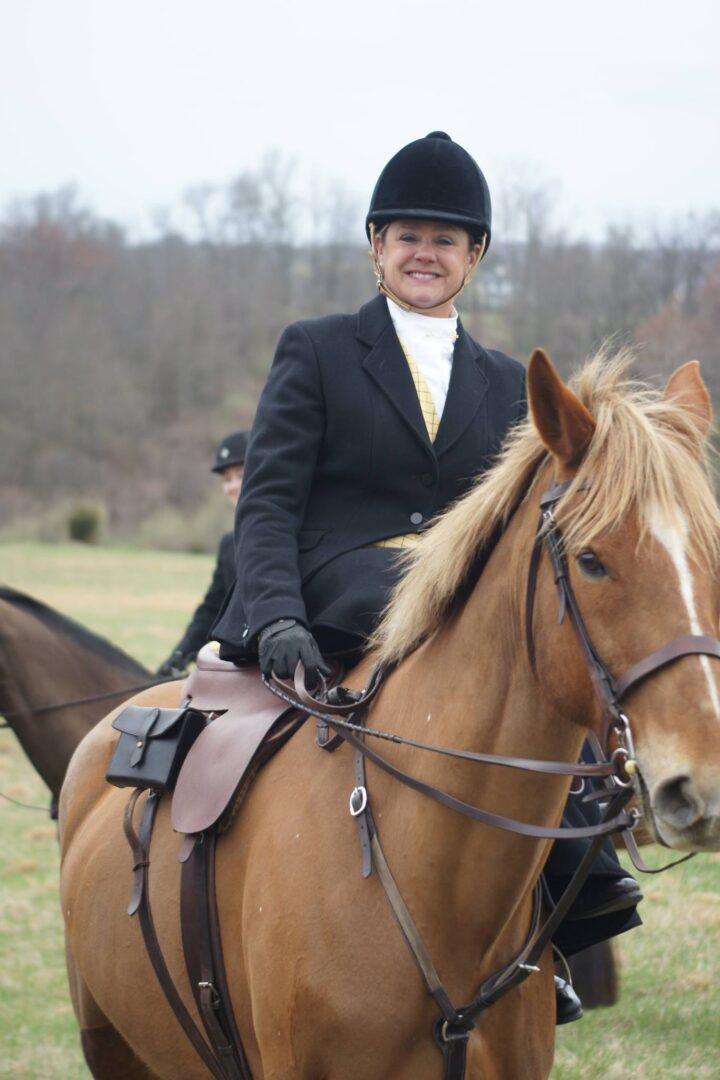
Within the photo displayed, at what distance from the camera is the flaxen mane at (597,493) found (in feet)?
7.88

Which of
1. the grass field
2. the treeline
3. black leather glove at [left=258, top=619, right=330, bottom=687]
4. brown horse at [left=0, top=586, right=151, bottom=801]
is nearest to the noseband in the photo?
black leather glove at [left=258, top=619, right=330, bottom=687]

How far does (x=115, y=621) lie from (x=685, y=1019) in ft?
57.9

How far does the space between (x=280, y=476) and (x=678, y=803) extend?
5.17ft

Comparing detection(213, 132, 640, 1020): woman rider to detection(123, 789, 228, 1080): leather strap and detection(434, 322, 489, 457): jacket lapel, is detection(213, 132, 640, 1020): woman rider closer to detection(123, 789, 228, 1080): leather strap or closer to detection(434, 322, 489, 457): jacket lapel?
detection(434, 322, 489, 457): jacket lapel

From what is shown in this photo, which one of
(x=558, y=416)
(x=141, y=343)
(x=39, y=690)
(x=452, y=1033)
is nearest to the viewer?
(x=558, y=416)

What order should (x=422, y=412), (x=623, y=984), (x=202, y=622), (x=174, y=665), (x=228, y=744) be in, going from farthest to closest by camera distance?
1. (x=202, y=622)
2. (x=174, y=665)
3. (x=623, y=984)
4. (x=422, y=412)
5. (x=228, y=744)

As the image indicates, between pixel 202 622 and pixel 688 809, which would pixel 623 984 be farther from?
pixel 688 809

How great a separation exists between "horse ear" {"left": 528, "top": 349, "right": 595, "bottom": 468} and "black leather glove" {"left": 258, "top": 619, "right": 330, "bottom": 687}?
892 millimetres

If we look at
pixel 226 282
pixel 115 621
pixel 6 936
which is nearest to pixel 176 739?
pixel 6 936

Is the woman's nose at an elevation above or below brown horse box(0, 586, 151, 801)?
above

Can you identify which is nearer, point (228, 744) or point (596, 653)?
point (596, 653)

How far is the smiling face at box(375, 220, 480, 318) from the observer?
11.6 feet

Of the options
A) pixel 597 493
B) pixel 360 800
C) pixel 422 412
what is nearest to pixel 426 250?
pixel 422 412

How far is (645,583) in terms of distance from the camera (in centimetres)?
234
